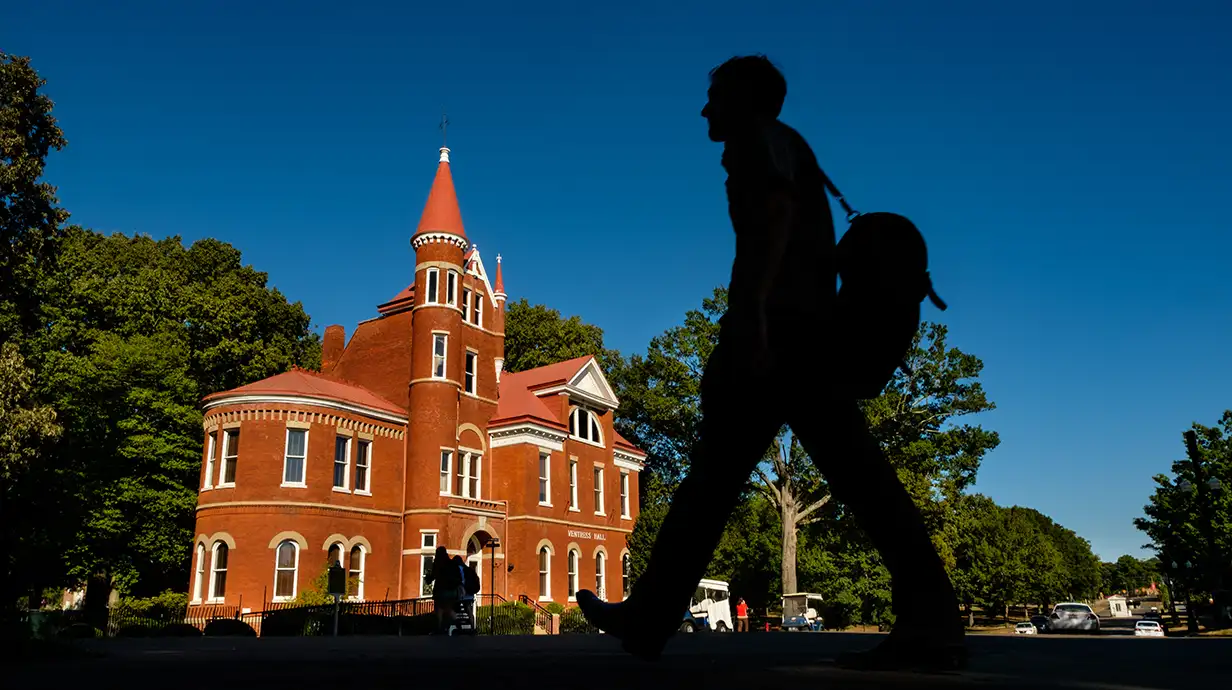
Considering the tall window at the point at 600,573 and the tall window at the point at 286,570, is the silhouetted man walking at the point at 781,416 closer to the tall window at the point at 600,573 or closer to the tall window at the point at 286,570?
the tall window at the point at 286,570

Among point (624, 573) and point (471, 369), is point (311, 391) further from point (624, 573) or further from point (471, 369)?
point (624, 573)

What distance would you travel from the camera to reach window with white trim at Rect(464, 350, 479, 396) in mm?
38500

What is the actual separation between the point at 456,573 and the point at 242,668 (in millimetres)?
15929

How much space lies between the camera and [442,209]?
37.3 m

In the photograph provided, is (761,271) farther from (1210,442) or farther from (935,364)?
(1210,442)

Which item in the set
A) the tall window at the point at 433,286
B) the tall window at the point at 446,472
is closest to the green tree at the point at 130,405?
the tall window at the point at 446,472

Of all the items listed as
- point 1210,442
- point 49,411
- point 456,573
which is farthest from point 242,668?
point 1210,442

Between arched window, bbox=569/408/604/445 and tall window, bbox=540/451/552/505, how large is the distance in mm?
2599

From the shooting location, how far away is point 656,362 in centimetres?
4538

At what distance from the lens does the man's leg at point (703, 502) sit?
3742 millimetres

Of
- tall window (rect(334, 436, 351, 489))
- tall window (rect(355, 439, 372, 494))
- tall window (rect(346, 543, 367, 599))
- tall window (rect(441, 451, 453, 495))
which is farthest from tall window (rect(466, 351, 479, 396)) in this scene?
tall window (rect(346, 543, 367, 599))

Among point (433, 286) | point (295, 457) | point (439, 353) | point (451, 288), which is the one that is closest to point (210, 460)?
point (295, 457)

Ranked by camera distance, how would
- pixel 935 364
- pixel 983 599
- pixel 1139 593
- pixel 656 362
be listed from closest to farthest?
1. pixel 935 364
2. pixel 656 362
3. pixel 983 599
4. pixel 1139 593

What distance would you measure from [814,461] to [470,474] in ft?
116
